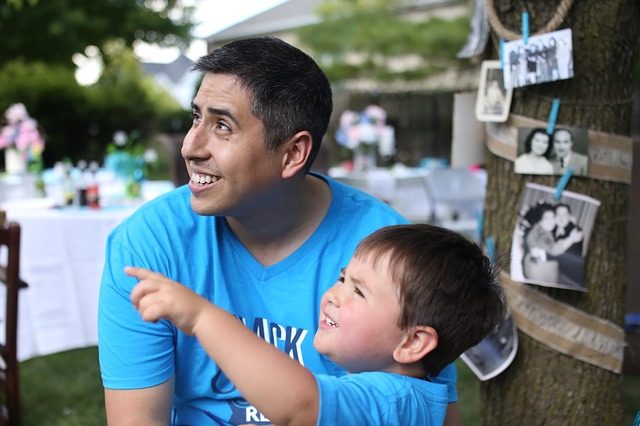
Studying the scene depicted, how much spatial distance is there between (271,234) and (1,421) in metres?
2.04

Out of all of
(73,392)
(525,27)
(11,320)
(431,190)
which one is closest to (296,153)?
(525,27)

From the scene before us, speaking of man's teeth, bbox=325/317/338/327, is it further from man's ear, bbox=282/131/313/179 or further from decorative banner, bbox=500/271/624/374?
decorative banner, bbox=500/271/624/374

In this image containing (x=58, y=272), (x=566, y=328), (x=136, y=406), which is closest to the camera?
(x=136, y=406)

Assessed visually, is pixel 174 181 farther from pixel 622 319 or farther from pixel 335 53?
pixel 335 53

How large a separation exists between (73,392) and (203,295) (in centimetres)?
283

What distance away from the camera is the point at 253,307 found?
1644 millimetres

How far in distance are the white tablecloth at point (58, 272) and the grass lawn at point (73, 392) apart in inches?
5.0

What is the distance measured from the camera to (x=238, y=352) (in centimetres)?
114

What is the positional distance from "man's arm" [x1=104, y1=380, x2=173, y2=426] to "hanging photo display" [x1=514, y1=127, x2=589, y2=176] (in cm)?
108

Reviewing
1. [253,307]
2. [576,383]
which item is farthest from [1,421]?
[576,383]

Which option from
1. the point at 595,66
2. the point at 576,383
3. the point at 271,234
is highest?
the point at 595,66

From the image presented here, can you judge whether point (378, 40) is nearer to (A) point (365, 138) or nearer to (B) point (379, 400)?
(A) point (365, 138)

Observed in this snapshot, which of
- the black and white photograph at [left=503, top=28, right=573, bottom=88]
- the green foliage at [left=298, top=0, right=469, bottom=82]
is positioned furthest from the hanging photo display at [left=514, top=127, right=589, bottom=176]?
the green foliage at [left=298, top=0, right=469, bottom=82]

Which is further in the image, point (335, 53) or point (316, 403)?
point (335, 53)
